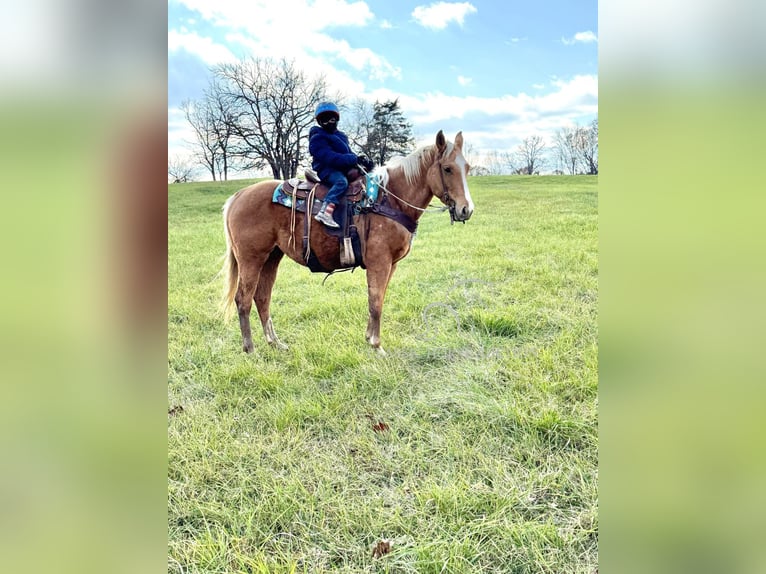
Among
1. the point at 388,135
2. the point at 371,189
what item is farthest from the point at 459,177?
the point at 388,135

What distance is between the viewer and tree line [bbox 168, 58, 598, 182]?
2432 mm

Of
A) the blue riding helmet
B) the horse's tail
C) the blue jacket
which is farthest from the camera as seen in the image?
the horse's tail

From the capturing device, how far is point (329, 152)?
2338 mm

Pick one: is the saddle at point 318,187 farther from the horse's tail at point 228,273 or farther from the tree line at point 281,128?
the horse's tail at point 228,273

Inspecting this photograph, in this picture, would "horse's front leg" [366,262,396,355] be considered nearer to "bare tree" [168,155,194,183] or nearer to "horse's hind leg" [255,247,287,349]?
"horse's hind leg" [255,247,287,349]

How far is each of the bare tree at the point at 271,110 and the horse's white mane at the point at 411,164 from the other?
57cm

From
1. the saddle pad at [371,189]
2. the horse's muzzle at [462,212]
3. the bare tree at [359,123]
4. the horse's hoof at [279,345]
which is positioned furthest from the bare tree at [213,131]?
the horse's muzzle at [462,212]

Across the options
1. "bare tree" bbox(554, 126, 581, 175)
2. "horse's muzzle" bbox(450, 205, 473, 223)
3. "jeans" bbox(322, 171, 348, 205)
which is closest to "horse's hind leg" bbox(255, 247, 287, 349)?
"jeans" bbox(322, 171, 348, 205)

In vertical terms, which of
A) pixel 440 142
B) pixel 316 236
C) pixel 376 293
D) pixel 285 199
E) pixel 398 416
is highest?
pixel 440 142

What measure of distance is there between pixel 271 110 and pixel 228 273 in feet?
3.63

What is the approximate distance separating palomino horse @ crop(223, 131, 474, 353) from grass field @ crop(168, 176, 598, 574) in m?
0.18

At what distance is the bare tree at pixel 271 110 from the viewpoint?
246cm

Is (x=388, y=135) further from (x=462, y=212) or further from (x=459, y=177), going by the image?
(x=462, y=212)
